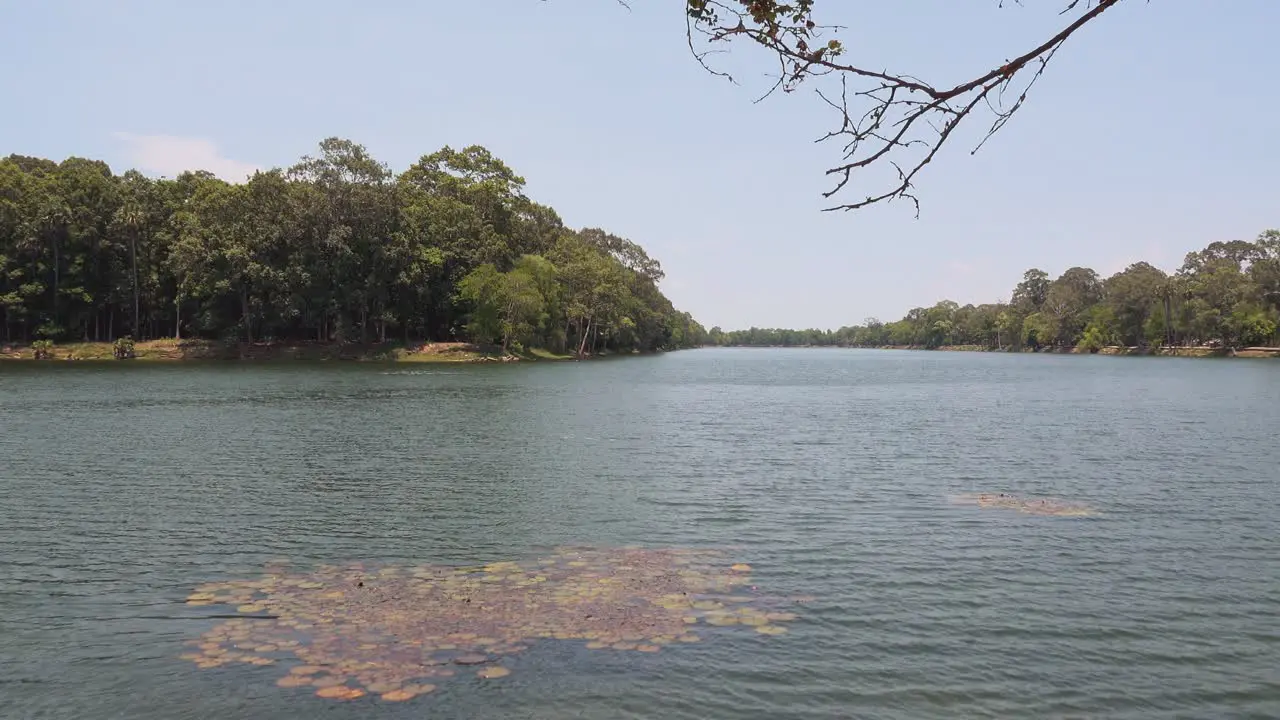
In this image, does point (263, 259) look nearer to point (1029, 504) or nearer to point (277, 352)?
point (277, 352)

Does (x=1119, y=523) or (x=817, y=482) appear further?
(x=817, y=482)

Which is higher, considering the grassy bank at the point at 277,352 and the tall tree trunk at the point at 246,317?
the tall tree trunk at the point at 246,317

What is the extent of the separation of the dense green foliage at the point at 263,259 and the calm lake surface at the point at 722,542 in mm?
71819

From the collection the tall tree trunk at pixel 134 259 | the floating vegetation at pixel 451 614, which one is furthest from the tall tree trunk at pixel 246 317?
the floating vegetation at pixel 451 614

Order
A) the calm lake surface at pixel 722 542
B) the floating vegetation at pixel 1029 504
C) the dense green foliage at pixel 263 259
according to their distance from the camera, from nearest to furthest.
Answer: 1. the calm lake surface at pixel 722 542
2. the floating vegetation at pixel 1029 504
3. the dense green foliage at pixel 263 259

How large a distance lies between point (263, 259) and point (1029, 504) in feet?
372

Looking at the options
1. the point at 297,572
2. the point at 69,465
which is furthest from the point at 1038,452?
the point at 69,465

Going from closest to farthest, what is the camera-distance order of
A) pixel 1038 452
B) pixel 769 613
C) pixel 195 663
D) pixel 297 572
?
1. pixel 195 663
2. pixel 769 613
3. pixel 297 572
4. pixel 1038 452

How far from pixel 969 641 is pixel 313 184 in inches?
4731

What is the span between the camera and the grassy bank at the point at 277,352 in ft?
388

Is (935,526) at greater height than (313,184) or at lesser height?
lesser

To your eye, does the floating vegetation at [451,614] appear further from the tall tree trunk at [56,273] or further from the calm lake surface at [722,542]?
the tall tree trunk at [56,273]

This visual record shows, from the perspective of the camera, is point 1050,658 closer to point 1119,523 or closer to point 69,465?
point 1119,523

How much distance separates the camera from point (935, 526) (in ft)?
70.8
